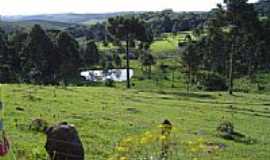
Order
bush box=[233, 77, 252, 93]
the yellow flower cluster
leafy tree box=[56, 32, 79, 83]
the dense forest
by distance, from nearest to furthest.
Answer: the yellow flower cluster, the dense forest, leafy tree box=[56, 32, 79, 83], bush box=[233, 77, 252, 93]

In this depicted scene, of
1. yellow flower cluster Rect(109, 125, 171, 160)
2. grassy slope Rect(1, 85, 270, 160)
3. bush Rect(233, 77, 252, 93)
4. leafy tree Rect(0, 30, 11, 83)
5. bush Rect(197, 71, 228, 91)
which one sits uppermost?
yellow flower cluster Rect(109, 125, 171, 160)

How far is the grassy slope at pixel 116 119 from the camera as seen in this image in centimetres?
1841

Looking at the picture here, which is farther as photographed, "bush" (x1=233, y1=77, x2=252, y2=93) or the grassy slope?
"bush" (x1=233, y1=77, x2=252, y2=93)

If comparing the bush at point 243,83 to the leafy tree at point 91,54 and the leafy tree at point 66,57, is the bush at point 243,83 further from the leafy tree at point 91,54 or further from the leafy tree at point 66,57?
the leafy tree at point 91,54

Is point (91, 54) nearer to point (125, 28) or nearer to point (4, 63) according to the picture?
point (4, 63)

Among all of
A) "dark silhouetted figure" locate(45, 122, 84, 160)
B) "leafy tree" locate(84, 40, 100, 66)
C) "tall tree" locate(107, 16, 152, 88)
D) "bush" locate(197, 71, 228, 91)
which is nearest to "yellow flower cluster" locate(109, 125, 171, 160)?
"dark silhouetted figure" locate(45, 122, 84, 160)

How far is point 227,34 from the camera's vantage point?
191ft

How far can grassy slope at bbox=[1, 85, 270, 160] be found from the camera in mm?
18406

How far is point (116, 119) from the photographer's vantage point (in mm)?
26406

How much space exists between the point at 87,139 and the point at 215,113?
1620 centimetres

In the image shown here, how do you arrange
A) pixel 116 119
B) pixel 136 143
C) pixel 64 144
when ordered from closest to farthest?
pixel 64 144
pixel 136 143
pixel 116 119

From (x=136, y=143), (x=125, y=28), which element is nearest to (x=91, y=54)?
(x=125, y=28)

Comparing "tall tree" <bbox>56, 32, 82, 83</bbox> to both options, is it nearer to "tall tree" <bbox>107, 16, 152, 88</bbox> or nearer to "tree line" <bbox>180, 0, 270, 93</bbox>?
"tall tree" <bbox>107, 16, 152, 88</bbox>

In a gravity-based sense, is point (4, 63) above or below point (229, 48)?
below
